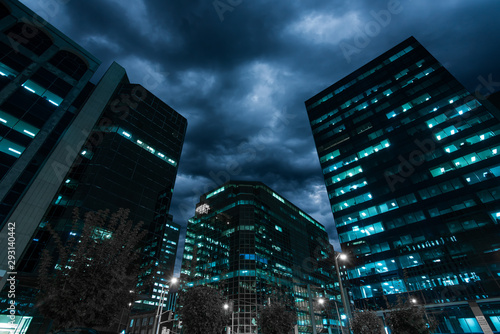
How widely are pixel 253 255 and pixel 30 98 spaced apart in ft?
234

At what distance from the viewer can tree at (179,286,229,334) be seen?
68.4 ft

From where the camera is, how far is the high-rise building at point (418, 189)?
37188 millimetres

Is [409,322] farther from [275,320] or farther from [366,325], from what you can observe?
[275,320]

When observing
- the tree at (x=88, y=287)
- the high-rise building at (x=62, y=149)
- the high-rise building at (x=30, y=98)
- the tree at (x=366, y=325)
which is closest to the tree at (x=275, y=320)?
the tree at (x=366, y=325)

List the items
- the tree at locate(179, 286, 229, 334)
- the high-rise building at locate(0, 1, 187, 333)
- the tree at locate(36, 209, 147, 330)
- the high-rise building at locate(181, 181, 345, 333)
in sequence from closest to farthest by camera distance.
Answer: the tree at locate(36, 209, 147, 330) < the tree at locate(179, 286, 229, 334) < the high-rise building at locate(0, 1, 187, 333) < the high-rise building at locate(181, 181, 345, 333)

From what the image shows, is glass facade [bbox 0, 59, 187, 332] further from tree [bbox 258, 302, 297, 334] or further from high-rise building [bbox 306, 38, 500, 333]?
high-rise building [bbox 306, 38, 500, 333]

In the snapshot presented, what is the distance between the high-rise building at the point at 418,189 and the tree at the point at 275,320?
1845cm

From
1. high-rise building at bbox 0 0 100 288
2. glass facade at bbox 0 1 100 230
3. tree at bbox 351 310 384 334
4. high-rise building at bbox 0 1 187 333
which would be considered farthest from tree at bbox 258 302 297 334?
glass facade at bbox 0 1 100 230

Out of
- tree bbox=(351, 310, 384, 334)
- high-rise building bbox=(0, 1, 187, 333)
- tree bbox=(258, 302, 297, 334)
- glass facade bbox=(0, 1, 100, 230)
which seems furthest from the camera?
glass facade bbox=(0, 1, 100, 230)

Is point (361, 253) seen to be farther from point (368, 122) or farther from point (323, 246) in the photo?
point (323, 246)

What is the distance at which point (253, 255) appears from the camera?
261 feet

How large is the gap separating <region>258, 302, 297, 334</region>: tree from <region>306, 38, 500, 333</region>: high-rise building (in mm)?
18454

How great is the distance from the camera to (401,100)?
5688 centimetres

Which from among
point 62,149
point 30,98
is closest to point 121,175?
point 62,149
